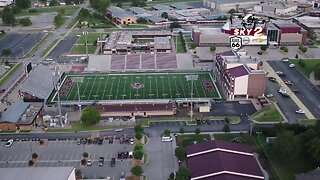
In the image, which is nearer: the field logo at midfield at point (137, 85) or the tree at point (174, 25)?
the field logo at midfield at point (137, 85)

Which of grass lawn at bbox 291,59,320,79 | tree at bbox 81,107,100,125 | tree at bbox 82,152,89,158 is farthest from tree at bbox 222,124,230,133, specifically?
grass lawn at bbox 291,59,320,79

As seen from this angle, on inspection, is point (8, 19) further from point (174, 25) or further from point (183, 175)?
point (183, 175)

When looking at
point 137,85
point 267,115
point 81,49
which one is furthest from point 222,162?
point 81,49

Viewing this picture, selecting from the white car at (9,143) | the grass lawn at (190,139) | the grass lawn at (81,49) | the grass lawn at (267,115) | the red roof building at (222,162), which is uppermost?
the grass lawn at (81,49)

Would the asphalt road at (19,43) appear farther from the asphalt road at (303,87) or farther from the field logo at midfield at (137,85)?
the asphalt road at (303,87)

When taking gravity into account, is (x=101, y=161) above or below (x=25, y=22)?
below

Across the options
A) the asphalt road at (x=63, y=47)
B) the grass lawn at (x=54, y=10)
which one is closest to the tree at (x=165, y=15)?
the asphalt road at (x=63, y=47)

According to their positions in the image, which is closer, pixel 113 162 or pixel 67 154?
pixel 113 162
